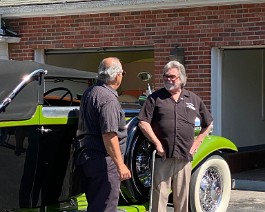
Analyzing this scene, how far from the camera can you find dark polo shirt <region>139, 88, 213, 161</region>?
6.18 meters

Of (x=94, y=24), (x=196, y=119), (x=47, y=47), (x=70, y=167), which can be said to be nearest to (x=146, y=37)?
(x=94, y=24)

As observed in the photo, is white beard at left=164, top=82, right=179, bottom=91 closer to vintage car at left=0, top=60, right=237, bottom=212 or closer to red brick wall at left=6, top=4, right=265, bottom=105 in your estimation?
vintage car at left=0, top=60, right=237, bottom=212

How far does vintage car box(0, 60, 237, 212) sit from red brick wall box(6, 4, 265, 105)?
13.6ft

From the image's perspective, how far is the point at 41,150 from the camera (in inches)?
219

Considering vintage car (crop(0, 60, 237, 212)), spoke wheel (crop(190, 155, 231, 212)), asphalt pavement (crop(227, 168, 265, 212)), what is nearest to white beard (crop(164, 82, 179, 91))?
vintage car (crop(0, 60, 237, 212))

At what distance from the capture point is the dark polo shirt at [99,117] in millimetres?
5359

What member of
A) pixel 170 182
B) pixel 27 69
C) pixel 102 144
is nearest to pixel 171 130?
pixel 170 182

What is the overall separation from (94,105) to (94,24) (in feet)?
20.6

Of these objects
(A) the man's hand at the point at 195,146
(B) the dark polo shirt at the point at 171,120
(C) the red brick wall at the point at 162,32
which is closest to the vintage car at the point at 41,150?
(B) the dark polo shirt at the point at 171,120

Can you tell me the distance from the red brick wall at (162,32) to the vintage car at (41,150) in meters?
4.15

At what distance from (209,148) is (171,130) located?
100 centimetres

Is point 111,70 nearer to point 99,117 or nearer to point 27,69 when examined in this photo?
point 99,117

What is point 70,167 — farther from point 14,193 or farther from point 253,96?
point 253,96

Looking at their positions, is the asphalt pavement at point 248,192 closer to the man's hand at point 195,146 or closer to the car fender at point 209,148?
the car fender at point 209,148
